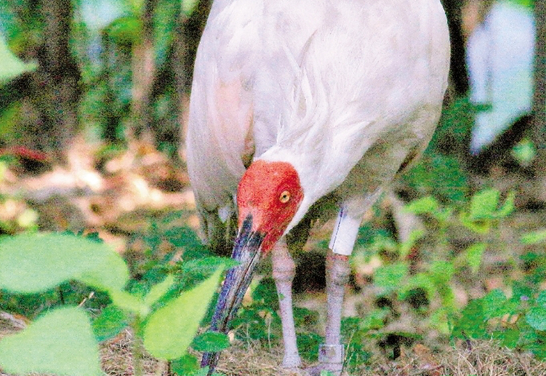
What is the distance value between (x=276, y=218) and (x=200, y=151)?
1066 millimetres

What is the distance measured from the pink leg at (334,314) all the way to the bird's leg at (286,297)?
0.49 feet

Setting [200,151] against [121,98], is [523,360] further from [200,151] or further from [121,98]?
[121,98]

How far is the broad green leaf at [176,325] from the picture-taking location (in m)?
1.35

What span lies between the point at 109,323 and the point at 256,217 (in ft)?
3.71

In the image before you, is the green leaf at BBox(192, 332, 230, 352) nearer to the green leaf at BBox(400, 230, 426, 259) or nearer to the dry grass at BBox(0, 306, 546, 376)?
the dry grass at BBox(0, 306, 546, 376)

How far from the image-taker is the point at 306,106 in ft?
9.73

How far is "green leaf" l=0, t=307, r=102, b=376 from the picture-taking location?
1.17 meters

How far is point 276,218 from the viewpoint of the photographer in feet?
9.36

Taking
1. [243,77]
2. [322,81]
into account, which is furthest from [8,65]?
[243,77]

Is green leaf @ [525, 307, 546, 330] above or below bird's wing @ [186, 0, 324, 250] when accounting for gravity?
below

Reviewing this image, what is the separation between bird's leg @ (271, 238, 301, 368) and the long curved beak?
74cm

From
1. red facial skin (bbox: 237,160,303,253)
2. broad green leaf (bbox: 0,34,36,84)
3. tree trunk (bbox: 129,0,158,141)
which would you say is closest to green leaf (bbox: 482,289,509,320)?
red facial skin (bbox: 237,160,303,253)

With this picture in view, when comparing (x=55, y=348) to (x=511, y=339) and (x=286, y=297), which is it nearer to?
(x=511, y=339)

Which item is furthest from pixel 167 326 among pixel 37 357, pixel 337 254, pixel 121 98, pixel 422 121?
pixel 121 98
